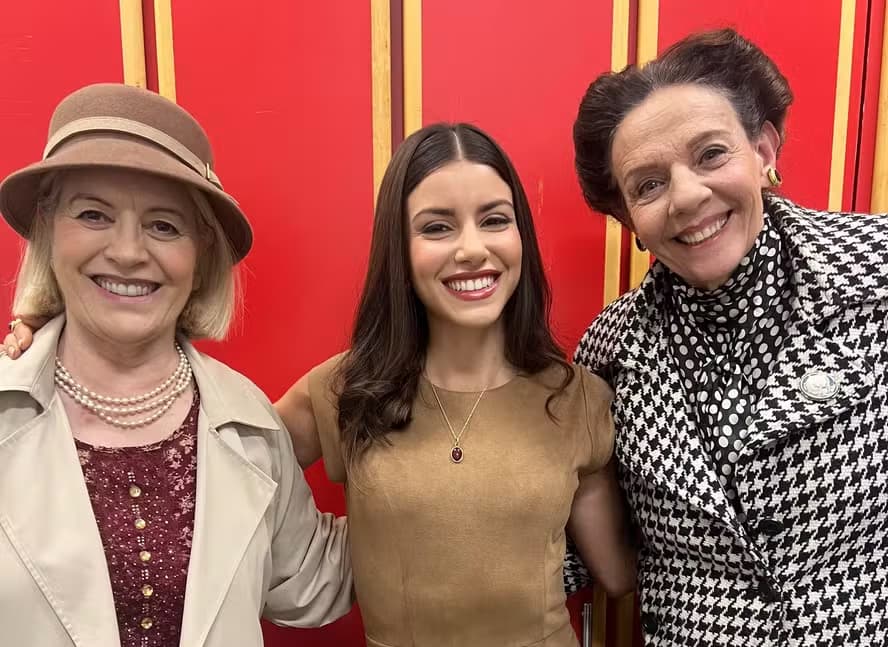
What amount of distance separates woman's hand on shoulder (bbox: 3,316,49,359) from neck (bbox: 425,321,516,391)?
2.40ft

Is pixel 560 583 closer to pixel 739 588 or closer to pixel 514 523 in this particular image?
pixel 514 523

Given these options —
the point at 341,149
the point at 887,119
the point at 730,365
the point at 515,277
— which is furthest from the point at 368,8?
the point at 887,119

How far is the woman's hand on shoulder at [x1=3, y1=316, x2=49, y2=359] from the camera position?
111 cm

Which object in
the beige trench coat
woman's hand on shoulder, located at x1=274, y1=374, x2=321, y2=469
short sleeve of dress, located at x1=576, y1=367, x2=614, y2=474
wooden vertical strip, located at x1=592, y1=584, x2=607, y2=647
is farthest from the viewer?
wooden vertical strip, located at x1=592, y1=584, x2=607, y2=647

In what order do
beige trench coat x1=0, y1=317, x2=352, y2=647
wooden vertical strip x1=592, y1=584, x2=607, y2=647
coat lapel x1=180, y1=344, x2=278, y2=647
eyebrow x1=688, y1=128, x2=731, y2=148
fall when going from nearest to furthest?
beige trench coat x1=0, y1=317, x2=352, y2=647, coat lapel x1=180, y1=344, x2=278, y2=647, eyebrow x1=688, y1=128, x2=731, y2=148, wooden vertical strip x1=592, y1=584, x2=607, y2=647

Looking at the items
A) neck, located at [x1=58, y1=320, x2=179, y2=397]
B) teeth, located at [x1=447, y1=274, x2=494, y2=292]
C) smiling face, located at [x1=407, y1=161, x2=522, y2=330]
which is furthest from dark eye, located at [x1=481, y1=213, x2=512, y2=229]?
neck, located at [x1=58, y1=320, x2=179, y2=397]

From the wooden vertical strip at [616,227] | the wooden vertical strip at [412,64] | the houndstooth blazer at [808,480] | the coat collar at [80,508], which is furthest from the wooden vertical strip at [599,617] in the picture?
the wooden vertical strip at [412,64]

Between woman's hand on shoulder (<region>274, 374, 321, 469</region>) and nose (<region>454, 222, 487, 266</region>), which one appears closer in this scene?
nose (<region>454, 222, 487, 266</region>)

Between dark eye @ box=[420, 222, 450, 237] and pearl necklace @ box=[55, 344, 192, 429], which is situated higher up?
dark eye @ box=[420, 222, 450, 237]

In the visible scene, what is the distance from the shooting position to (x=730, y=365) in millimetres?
1271

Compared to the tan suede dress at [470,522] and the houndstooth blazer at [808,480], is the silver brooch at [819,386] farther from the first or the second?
the tan suede dress at [470,522]

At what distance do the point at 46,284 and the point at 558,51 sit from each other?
124 centimetres

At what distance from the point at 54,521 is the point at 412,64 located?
1.22 meters

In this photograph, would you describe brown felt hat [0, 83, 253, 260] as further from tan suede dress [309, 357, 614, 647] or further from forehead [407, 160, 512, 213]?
tan suede dress [309, 357, 614, 647]
